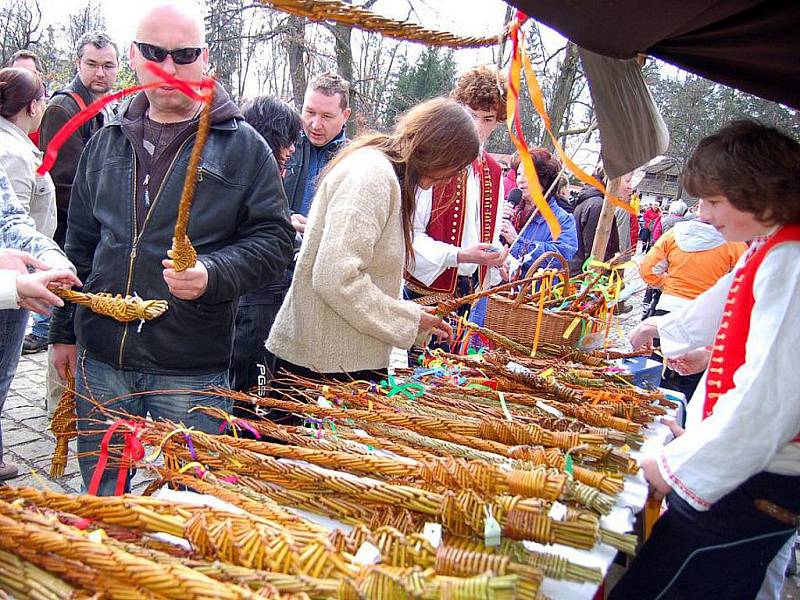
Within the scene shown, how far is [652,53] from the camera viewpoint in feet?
6.44

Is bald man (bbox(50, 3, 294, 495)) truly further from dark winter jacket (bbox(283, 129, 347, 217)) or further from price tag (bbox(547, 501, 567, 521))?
dark winter jacket (bbox(283, 129, 347, 217))

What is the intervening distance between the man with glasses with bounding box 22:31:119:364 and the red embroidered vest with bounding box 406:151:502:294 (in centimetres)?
206

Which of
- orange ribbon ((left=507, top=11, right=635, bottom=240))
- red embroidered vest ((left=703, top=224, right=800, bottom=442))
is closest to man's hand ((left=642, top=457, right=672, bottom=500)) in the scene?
red embroidered vest ((left=703, top=224, right=800, bottom=442))

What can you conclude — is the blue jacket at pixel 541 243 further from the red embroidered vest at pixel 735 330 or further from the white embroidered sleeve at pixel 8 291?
the white embroidered sleeve at pixel 8 291

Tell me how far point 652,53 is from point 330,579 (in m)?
1.76

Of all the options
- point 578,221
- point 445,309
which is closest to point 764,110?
point 578,221

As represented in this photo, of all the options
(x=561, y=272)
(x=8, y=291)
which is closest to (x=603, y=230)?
(x=561, y=272)

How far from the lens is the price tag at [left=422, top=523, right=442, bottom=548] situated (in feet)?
3.79

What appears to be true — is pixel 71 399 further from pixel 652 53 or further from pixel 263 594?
pixel 652 53

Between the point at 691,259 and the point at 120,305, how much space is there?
3600 mm

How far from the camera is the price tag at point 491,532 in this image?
1157 millimetres

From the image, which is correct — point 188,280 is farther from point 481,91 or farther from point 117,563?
point 481,91

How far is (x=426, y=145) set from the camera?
2.34 meters

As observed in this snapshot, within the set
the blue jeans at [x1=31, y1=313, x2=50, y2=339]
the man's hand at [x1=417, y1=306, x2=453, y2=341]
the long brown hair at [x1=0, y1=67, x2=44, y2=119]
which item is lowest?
the blue jeans at [x1=31, y1=313, x2=50, y2=339]
